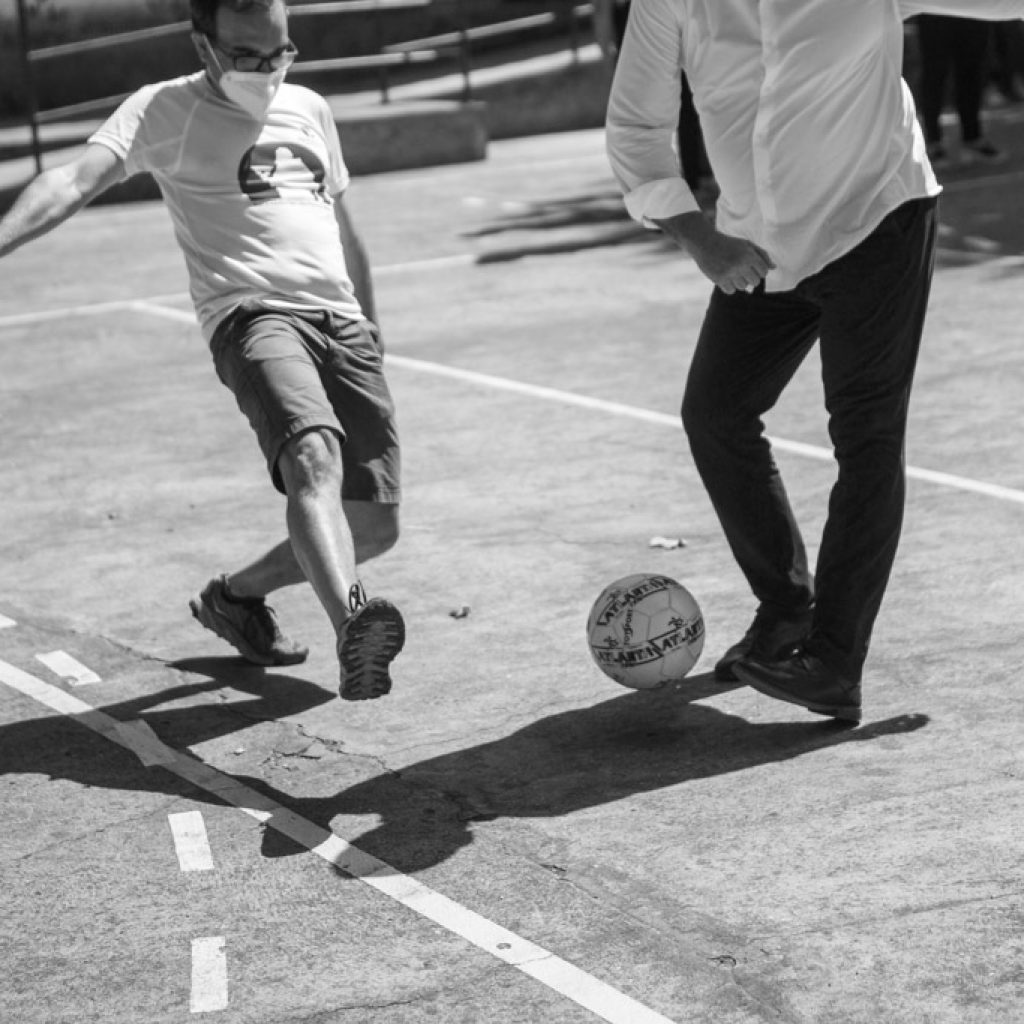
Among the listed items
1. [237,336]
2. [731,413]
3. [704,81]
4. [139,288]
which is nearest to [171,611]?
[237,336]

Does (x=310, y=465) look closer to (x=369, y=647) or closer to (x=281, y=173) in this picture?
(x=369, y=647)

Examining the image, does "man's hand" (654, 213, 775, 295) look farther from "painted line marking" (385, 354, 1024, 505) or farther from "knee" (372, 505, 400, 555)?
"painted line marking" (385, 354, 1024, 505)

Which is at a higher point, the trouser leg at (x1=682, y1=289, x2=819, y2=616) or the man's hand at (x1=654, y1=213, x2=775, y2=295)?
the man's hand at (x1=654, y1=213, x2=775, y2=295)

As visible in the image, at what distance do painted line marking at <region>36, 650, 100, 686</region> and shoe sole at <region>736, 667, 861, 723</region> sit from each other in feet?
6.52

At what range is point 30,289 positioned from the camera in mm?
13188

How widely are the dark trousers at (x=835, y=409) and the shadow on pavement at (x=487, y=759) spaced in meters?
0.31

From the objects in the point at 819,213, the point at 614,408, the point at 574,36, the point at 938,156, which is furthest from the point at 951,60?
the point at 819,213

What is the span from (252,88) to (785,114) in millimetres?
1564

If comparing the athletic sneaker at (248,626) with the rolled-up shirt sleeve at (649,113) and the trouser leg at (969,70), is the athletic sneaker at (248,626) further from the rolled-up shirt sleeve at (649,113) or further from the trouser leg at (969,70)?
the trouser leg at (969,70)

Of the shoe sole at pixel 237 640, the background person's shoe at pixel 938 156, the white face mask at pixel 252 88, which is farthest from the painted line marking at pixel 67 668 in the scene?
the background person's shoe at pixel 938 156

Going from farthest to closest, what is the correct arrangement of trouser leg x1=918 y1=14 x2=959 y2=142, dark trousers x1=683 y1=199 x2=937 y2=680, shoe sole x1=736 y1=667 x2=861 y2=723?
trouser leg x1=918 y1=14 x2=959 y2=142 < shoe sole x1=736 y1=667 x2=861 y2=723 < dark trousers x1=683 y1=199 x2=937 y2=680

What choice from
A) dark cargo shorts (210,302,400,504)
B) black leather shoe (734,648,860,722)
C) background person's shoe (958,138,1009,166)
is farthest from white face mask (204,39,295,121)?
background person's shoe (958,138,1009,166)

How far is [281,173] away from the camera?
224 inches

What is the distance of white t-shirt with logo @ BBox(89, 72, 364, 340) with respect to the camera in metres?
5.52
